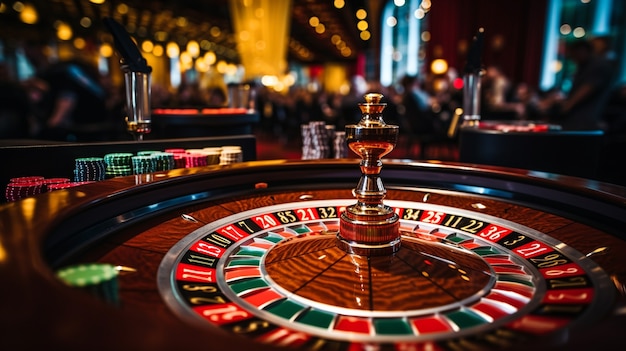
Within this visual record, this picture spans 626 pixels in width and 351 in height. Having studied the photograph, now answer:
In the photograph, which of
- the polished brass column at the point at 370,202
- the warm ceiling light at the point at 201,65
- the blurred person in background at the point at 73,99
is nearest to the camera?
the polished brass column at the point at 370,202

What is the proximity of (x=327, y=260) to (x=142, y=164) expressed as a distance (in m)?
0.73

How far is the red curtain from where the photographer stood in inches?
408

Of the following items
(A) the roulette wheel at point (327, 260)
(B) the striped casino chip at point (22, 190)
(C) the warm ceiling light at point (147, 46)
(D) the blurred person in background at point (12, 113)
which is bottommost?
(A) the roulette wheel at point (327, 260)

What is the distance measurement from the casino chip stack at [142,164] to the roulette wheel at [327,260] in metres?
0.19

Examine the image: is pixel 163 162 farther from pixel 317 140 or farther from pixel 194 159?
pixel 317 140

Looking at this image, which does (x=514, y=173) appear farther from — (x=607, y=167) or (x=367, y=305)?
(x=607, y=167)

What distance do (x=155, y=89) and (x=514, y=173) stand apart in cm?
635

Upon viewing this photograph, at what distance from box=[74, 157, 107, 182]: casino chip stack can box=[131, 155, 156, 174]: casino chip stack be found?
9 centimetres

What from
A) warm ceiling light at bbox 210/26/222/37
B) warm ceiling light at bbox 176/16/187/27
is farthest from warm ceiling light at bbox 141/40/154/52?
warm ceiling light at bbox 176/16/187/27

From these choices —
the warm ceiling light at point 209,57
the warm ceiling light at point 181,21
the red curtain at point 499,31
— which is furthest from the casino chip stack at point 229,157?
the warm ceiling light at point 209,57

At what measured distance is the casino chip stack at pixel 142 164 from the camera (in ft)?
4.33

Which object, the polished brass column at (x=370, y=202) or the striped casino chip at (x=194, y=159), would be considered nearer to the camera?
the polished brass column at (x=370, y=202)

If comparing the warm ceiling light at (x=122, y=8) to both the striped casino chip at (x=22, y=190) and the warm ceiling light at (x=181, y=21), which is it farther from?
the striped casino chip at (x=22, y=190)

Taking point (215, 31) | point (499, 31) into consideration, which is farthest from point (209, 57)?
point (499, 31)
